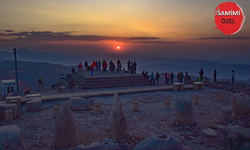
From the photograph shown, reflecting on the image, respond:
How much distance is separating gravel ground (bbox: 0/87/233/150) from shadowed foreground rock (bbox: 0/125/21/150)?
1.36 meters

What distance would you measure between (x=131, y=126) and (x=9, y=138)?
15.2 feet

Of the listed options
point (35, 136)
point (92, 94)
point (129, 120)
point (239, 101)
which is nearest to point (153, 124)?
point (129, 120)

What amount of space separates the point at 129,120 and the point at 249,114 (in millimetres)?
5169

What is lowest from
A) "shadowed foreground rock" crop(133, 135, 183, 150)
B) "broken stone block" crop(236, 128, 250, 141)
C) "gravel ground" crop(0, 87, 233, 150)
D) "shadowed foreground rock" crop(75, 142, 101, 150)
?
"gravel ground" crop(0, 87, 233, 150)

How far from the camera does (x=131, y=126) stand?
307 inches

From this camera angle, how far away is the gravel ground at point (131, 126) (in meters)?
6.26

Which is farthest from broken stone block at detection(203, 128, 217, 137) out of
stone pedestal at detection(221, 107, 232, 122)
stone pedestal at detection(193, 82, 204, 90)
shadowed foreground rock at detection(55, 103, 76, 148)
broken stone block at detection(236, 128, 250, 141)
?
stone pedestal at detection(193, 82, 204, 90)

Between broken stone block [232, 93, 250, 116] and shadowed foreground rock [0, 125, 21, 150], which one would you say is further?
broken stone block [232, 93, 250, 116]

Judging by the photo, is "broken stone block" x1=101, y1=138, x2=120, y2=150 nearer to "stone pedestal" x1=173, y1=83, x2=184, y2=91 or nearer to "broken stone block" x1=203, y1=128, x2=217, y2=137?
"broken stone block" x1=203, y1=128, x2=217, y2=137

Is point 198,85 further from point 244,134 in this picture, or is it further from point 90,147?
point 90,147

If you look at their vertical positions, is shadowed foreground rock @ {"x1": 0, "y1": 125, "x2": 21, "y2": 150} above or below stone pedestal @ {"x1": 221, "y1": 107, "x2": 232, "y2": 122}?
above

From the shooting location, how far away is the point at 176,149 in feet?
13.4

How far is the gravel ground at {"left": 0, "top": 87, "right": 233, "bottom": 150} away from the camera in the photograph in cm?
626

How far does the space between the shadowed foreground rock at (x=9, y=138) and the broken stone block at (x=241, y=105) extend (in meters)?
8.33
